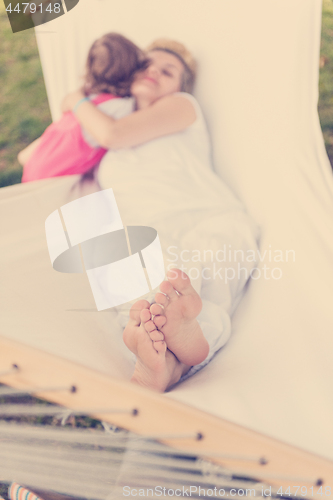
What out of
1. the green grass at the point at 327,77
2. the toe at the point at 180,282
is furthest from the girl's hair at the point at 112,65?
the green grass at the point at 327,77

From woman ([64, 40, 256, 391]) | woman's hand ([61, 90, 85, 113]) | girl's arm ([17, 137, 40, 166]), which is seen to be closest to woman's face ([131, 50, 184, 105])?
woman ([64, 40, 256, 391])

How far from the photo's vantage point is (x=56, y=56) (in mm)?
892

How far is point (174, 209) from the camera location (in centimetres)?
64

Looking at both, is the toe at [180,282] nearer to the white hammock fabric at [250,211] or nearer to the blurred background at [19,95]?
the white hammock fabric at [250,211]

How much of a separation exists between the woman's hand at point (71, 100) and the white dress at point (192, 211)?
18cm

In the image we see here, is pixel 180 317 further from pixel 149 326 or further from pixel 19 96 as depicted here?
pixel 19 96

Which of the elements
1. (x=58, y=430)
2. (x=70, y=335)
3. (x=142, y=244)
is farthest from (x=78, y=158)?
(x=58, y=430)

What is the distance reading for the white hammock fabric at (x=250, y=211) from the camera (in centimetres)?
48

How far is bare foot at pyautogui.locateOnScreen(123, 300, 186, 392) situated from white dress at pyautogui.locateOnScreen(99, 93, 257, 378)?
0.04 meters

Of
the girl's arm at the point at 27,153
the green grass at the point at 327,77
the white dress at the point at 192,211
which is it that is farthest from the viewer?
the green grass at the point at 327,77

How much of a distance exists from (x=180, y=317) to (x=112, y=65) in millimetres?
582

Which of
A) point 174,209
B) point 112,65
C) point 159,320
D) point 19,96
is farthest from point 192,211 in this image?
point 19,96

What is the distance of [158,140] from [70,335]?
0.40 meters

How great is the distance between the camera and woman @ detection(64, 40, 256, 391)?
1.62 feet
